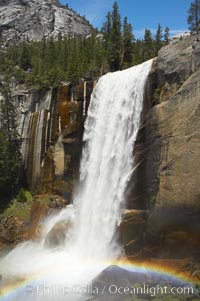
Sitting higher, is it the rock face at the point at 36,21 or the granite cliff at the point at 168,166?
the rock face at the point at 36,21

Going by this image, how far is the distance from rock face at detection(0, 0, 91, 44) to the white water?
119 m

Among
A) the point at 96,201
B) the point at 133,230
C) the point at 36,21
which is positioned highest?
the point at 36,21

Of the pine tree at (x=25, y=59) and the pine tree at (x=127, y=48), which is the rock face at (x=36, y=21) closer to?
the pine tree at (x=25, y=59)

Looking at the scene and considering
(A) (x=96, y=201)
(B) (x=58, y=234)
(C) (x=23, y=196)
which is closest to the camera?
(A) (x=96, y=201)

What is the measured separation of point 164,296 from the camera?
2142cm

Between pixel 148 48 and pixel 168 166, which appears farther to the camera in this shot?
pixel 148 48

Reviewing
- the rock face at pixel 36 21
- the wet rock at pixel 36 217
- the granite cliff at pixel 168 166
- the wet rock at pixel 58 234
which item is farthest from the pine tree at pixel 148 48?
the rock face at pixel 36 21

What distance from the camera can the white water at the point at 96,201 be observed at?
92.2 feet

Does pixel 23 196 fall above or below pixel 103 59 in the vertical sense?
below

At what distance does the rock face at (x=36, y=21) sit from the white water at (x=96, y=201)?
4701 inches

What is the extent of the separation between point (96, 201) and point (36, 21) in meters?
139

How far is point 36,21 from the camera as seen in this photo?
15612cm

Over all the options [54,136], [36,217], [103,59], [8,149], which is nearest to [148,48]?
[103,59]

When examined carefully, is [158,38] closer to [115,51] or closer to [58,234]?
[115,51]
